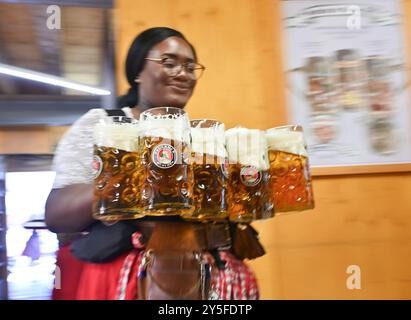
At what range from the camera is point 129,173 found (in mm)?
723

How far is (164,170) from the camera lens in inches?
27.7

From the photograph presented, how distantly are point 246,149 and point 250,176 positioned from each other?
0.14 ft

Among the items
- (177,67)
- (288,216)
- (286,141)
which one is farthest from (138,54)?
(288,216)

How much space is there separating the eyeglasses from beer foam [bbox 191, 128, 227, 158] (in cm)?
17

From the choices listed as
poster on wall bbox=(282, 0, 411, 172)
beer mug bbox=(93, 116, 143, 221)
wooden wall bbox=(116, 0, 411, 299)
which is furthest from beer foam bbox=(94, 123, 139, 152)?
poster on wall bbox=(282, 0, 411, 172)

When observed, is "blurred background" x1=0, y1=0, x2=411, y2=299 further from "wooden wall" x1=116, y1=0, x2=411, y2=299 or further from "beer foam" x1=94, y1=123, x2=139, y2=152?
"beer foam" x1=94, y1=123, x2=139, y2=152

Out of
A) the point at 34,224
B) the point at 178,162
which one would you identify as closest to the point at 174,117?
the point at 178,162

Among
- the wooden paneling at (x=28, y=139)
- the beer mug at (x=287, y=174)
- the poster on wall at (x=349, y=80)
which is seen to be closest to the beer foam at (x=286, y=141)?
the beer mug at (x=287, y=174)

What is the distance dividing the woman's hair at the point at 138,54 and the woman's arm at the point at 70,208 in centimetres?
19

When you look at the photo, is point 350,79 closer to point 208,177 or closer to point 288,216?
point 288,216

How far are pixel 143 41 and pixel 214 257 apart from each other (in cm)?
42
